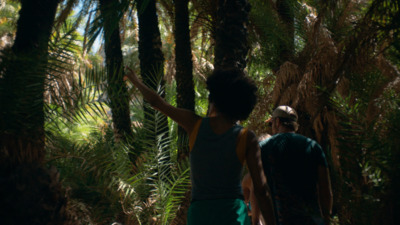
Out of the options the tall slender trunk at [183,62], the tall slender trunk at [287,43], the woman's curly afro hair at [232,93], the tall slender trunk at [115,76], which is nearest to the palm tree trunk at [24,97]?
the tall slender trunk at [115,76]

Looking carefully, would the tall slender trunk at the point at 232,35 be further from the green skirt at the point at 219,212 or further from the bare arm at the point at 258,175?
the green skirt at the point at 219,212

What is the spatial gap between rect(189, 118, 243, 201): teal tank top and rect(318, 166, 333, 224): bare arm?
0.90 meters

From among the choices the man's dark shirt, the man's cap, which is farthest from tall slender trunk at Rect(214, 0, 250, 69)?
the man's dark shirt

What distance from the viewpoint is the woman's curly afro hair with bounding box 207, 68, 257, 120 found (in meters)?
2.35

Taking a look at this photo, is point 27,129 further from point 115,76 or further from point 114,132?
point 114,132

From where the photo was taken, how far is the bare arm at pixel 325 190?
2881mm

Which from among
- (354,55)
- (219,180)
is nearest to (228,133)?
(219,180)

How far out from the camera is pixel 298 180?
9.48 ft

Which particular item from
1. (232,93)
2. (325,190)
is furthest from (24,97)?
(325,190)

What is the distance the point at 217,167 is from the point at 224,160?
A: 0.06 meters

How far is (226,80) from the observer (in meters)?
2.37

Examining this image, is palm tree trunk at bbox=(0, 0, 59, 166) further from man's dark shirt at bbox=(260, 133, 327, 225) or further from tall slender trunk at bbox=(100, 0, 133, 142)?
man's dark shirt at bbox=(260, 133, 327, 225)

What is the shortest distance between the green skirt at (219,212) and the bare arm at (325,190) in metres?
0.91

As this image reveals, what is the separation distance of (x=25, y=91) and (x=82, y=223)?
1146 mm
